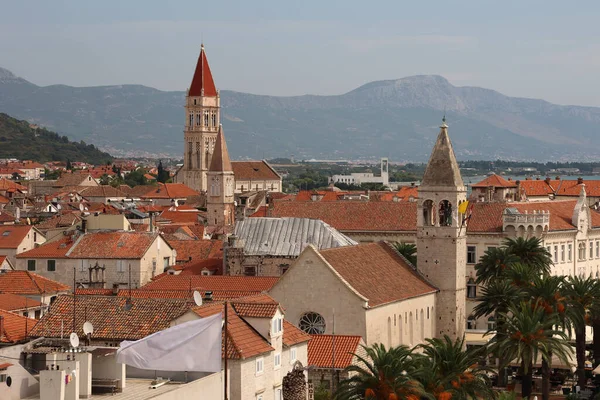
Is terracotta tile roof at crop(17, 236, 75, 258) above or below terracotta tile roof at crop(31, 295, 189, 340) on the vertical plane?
below

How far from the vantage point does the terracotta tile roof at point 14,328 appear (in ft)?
167

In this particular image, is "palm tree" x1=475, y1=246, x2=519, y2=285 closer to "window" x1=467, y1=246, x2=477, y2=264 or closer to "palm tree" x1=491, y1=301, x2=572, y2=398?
"window" x1=467, y1=246, x2=477, y2=264

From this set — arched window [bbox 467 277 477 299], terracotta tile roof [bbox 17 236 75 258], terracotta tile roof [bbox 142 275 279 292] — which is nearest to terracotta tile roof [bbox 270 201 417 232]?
arched window [bbox 467 277 477 299]

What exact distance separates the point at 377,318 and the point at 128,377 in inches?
972

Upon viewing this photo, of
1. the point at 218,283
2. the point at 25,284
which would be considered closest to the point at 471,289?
the point at 218,283

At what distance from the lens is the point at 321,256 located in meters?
66.5

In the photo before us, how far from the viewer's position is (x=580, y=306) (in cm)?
7062

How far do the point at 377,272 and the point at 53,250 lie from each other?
96.5 feet

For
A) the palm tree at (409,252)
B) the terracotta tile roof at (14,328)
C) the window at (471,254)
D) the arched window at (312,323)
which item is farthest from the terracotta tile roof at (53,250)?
the terracotta tile roof at (14,328)

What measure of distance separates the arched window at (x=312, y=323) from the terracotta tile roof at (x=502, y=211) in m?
31.4

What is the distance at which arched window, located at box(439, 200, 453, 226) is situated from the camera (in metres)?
77.5

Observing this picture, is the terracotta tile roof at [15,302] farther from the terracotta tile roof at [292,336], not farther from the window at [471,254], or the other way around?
the window at [471,254]

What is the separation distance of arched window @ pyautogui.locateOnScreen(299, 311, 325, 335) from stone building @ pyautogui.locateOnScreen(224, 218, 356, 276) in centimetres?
1850

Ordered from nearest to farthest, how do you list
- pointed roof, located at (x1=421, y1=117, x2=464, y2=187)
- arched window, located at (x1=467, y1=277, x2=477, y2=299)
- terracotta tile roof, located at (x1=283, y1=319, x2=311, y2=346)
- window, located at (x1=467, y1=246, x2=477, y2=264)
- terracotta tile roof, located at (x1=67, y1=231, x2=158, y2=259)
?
terracotta tile roof, located at (x1=283, y1=319, x2=311, y2=346) → pointed roof, located at (x1=421, y1=117, x2=464, y2=187) → terracotta tile roof, located at (x1=67, y1=231, x2=158, y2=259) → arched window, located at (x1=467, y1=277, x2=477, y2=299) → window, located at (x1=467, y1=246, x2=477, y2=264)
